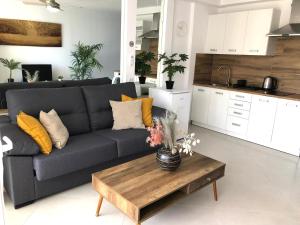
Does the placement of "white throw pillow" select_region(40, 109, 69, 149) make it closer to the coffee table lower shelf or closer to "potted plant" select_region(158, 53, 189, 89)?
the coffee table lower shelf

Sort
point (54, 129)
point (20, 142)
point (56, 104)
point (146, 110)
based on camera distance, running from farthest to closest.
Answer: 1. point (146, 110)
2. point (56, 104)
3. point (54, 129)
4. point (20, 142)

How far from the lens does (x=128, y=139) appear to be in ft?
9.04

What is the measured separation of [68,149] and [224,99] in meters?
3.09

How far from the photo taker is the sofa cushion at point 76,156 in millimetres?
2170

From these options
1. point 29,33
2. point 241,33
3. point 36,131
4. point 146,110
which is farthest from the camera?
point 241,33

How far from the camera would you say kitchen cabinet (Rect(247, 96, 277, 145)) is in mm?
3919

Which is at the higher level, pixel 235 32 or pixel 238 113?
pixel 235 32

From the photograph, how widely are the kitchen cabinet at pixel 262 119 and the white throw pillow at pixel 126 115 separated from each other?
209cm

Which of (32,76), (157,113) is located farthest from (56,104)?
(32,76)

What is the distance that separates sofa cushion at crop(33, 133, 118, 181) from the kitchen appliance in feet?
9.70

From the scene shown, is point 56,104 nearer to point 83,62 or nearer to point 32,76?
point 32,76

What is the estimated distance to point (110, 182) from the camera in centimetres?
196

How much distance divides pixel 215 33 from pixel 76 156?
371cm

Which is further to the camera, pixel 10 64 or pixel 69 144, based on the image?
pixel 10 64
